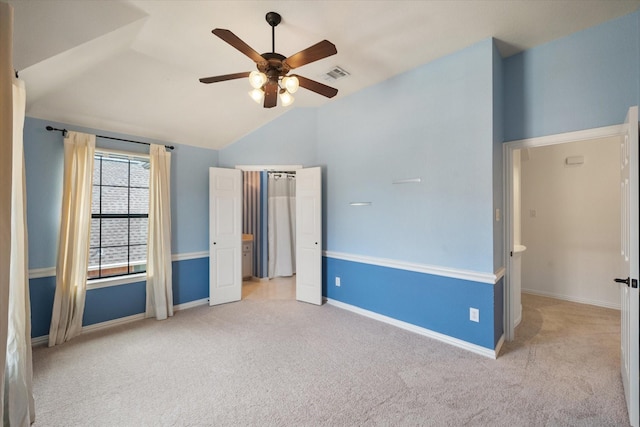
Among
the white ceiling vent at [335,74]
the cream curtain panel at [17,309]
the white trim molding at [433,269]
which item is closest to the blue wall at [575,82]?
the white trim molding at [433,269]

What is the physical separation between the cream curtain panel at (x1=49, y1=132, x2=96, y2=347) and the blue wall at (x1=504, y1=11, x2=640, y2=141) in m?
4.49

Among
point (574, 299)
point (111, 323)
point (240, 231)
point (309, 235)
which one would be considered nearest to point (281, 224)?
point (240, 231)

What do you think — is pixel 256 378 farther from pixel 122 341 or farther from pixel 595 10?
pixel 595 10

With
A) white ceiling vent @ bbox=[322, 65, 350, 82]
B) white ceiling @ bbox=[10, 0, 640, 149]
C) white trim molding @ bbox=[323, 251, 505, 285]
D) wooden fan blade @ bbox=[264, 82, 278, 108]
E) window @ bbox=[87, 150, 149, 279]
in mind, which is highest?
white ceiling vent @ bbox=[322, 65, 350, 82]

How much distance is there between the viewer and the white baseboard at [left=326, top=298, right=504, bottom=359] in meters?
2.55

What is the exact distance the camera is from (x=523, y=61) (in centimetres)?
271

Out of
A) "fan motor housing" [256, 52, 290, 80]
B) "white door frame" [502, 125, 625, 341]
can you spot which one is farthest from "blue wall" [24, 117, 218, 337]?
"white door frame" [502, 125, 625, 341]

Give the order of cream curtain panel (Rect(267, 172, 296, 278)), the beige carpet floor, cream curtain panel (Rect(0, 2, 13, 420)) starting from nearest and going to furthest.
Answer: cream curtain panel (Rect(0, 2, 13, 420)) < the beige carpet floor < cream curtain panel (Rect(267, 172, 296, 278))

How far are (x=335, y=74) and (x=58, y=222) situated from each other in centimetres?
341

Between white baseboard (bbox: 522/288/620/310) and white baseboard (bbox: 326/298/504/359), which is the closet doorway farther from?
white baseboard (bbox: 522/288/620/310)

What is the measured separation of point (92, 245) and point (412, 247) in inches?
148

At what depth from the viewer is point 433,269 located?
2.89 meters

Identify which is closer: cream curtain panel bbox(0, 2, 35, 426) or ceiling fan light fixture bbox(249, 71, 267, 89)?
cream curtain panel bbox(0, 2, 35, 426)

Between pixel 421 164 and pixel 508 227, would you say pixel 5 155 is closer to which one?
pixel 421 164
